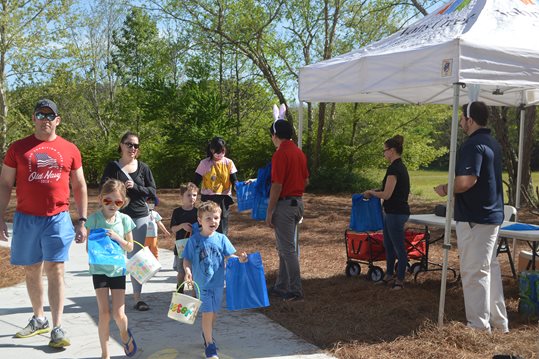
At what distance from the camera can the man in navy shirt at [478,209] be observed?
5004 mm

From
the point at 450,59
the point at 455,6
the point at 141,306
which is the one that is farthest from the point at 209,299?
the point at 455,6

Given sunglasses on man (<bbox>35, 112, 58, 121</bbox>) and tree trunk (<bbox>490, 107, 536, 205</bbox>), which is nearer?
sunglasses on man (<bbox>35, 112, 58, 121</bbox>)

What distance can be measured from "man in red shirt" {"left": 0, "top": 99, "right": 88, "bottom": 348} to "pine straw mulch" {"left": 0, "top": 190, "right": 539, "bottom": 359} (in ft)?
7.07

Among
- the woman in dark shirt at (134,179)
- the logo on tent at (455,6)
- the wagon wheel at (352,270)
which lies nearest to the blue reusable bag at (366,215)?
the wagon wheel at (352,270)

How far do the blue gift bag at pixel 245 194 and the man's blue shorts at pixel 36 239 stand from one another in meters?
2.56

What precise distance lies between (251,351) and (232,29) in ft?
64.0

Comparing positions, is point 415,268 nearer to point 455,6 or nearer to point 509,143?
point 455,6

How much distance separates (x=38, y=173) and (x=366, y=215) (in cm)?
408

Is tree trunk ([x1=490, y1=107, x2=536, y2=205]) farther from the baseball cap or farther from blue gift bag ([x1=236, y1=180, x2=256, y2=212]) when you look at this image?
the baseball cap

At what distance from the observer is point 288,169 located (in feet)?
20.3

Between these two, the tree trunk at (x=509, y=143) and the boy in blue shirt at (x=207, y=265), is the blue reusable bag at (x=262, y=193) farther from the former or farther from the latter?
the tree trunk at (x=509, y=143)

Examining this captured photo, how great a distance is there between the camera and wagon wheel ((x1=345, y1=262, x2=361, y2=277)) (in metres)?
7.74

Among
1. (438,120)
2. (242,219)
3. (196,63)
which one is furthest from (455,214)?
(196,63)

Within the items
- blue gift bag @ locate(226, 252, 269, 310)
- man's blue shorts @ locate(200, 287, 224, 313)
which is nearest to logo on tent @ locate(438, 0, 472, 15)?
blue gift bag @ locate(226, 252, 269, 310)
